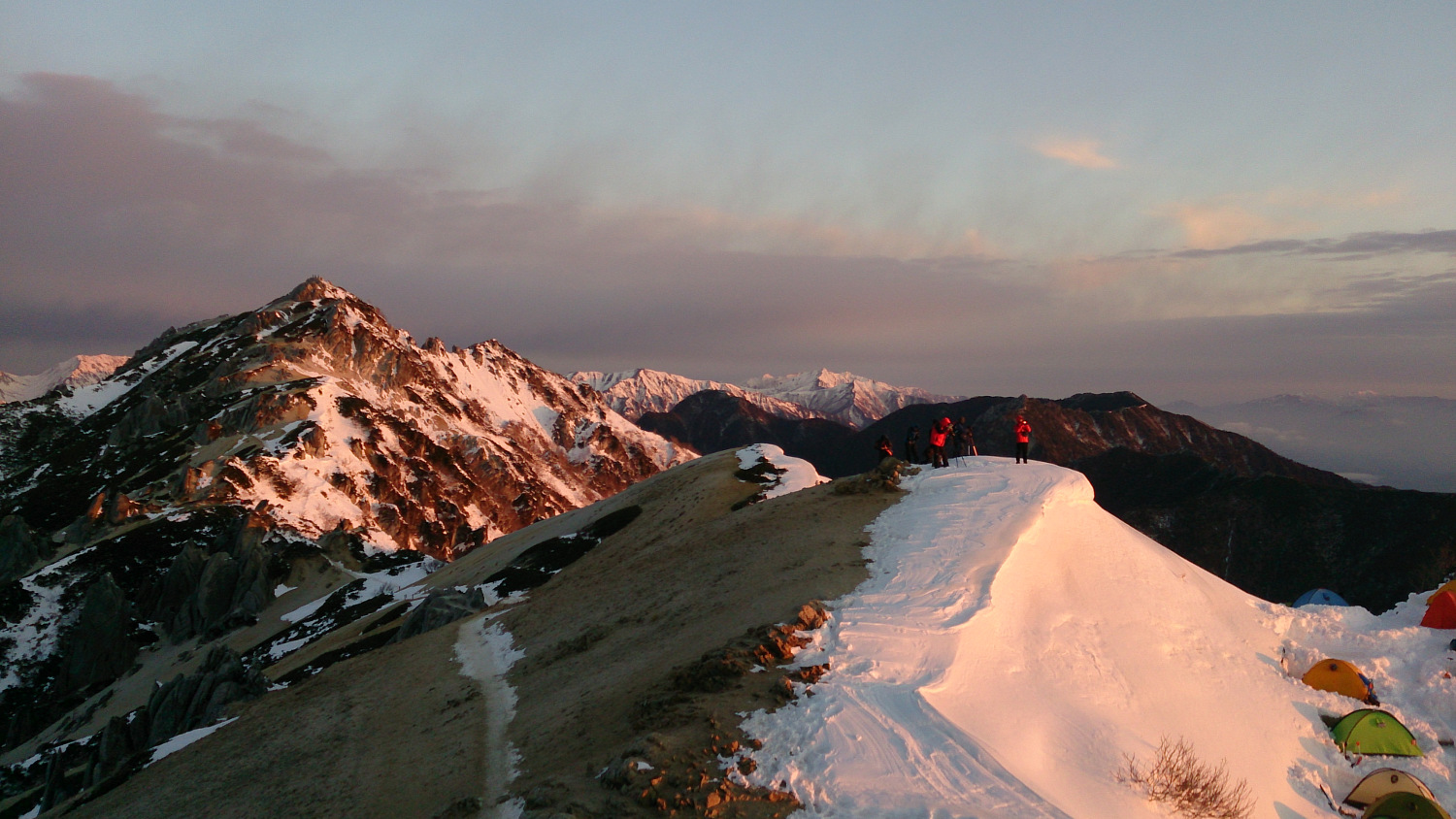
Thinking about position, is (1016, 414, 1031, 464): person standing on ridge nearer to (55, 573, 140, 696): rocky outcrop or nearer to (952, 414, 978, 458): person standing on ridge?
(952, 414, 978, 458): person standing on ridge

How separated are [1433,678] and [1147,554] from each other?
11.5 m

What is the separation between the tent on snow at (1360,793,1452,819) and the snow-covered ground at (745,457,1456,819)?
1389mm

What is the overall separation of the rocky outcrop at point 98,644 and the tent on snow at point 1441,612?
122606 mm

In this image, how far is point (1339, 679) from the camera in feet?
92.9

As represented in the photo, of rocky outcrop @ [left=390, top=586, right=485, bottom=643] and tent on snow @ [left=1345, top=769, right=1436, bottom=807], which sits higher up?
rocky outcrop @ [left=390, top=586, right=485, bottom=643]

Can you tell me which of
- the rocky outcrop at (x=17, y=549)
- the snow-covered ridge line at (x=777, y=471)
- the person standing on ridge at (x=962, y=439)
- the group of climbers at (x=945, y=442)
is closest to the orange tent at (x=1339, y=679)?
the group of climbers at (x=945, y=442)

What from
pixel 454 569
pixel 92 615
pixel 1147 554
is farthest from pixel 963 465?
pixel 92 615

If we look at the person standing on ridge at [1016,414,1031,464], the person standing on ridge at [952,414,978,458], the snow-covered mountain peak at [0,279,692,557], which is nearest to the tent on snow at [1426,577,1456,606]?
the person standing on ridge at [1016,414,1031,464]

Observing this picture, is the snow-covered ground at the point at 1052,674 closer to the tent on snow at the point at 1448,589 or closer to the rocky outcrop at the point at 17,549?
the tent on snow at the point at 1448,589

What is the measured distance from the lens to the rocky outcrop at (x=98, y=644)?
8581cm

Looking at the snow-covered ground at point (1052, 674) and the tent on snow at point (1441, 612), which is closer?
the snow-covered ground at point (1052, 674)

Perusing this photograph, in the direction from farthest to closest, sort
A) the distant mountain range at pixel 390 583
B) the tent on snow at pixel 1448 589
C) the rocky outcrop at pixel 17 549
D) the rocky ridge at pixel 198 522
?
the rocky outcrop at pixel 17 549 → the rocky ridge at pixel 198 522 → the tent on snow at pixel 1448 589 → the distant mountain range at pixel 390 583

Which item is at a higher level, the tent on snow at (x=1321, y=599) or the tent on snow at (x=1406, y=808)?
the tent on snow at (x=1406, y=808)

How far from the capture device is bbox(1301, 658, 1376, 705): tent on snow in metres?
27.8
